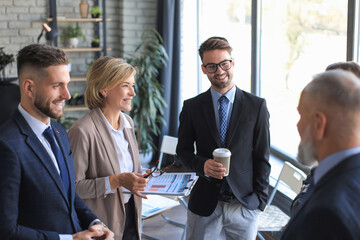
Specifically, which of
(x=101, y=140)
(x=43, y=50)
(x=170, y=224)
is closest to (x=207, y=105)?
(x=101, y=140)

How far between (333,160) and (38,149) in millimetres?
1064

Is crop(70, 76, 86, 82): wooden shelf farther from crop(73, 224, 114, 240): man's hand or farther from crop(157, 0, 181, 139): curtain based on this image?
crop(73, 224, 114, 240): man's hand

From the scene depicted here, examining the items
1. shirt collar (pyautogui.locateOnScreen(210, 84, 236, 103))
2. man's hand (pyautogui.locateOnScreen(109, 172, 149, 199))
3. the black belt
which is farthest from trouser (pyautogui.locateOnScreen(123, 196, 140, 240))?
shirt collar (pyautogui.locateOnScreen(210, 84, 236, 103))

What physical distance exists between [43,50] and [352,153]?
1.21 metres

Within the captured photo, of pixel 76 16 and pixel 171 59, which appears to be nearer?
pixel 171 59

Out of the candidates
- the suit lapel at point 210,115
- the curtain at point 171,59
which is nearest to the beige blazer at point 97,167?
the suit lapel at point 210,115

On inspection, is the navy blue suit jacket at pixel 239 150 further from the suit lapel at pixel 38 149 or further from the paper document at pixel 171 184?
the suit lapel at pixel 38 149

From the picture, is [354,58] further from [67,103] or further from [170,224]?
[67,103]

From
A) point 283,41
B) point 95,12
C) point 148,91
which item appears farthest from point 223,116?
point 95,12

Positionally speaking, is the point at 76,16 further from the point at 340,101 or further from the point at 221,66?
the point at 340,101

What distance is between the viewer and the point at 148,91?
5547mm

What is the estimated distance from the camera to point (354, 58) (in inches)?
133

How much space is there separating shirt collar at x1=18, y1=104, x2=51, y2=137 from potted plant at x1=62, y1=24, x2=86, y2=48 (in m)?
4.54

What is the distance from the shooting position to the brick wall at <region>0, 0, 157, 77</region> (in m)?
5.98
